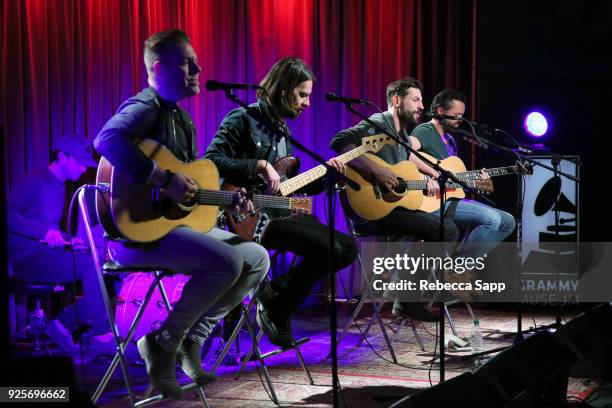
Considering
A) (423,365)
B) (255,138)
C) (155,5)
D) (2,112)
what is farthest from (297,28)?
(423,365)

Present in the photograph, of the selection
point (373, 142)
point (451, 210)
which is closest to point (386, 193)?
point (373, 142)

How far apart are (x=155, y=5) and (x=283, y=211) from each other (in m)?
2.98

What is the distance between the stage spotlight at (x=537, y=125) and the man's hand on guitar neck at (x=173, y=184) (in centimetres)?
540

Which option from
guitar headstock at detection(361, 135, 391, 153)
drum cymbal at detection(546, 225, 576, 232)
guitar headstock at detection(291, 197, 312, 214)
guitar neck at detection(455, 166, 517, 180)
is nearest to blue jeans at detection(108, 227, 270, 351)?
guitar headstock at detection(291, 197, 312, 214)

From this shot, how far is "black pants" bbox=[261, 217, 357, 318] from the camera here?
3914 millimetres

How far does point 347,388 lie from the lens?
3.98 m

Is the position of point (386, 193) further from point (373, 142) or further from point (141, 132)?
point (141, 132)

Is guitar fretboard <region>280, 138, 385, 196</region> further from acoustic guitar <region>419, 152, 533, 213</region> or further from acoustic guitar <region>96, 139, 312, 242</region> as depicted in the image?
acoustic guitar <region>419, 152, 533, 213</region>

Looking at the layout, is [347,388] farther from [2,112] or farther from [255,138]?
[2,112]

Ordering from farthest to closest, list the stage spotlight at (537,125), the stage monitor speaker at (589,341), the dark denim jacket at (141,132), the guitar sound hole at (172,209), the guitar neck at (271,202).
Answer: the stage spotlight at (537,125), the guitar neck at (271,202), the stage monitor speaker at (589,341), the guitar sound hole at (172,209), the dark denim jacket at (141,132)

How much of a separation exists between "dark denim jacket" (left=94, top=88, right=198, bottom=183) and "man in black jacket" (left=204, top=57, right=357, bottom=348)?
389mm

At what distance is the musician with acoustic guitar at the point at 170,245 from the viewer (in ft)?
10.1

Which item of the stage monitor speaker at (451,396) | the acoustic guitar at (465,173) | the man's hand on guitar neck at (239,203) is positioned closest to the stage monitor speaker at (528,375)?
the stage monitor speaker at (451,396)

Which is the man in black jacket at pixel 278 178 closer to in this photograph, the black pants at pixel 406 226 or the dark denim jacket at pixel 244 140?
the dark denim jacket at pixel 244 140
